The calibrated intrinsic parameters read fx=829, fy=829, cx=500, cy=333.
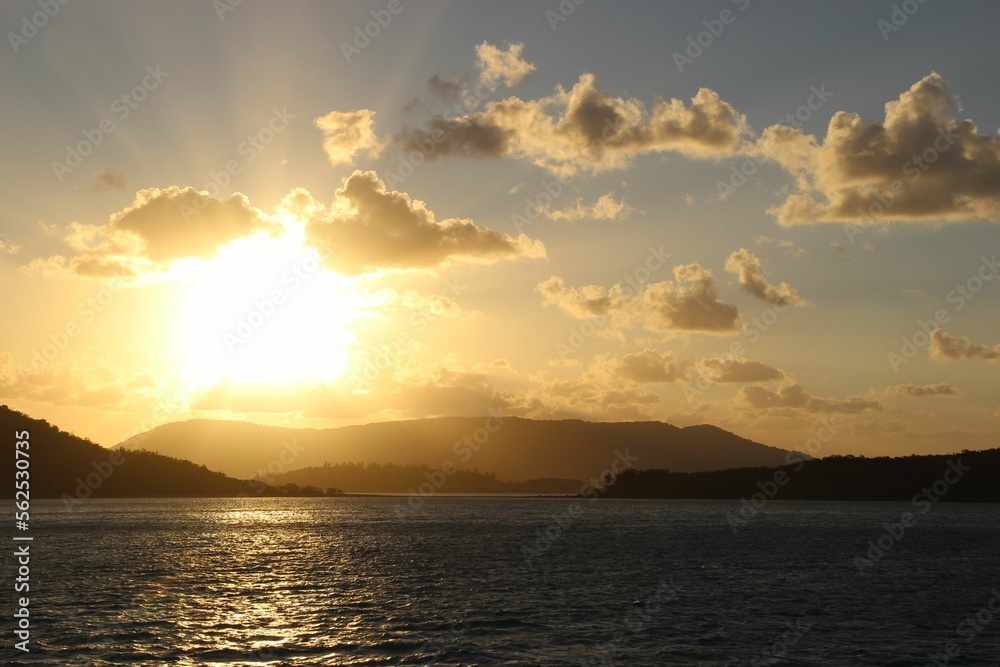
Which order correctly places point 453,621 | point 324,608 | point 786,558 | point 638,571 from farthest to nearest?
point 786,558, point 638,571, point 324,608, point 453,621

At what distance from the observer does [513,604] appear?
66125 millimetres

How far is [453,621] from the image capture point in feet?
193

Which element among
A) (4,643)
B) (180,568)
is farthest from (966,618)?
(180,568)

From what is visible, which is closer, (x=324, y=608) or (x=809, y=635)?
(x=809, y=635)

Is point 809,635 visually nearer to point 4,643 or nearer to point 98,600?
point 4,643

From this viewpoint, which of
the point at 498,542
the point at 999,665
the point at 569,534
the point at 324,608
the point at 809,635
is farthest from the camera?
the point at 569,534

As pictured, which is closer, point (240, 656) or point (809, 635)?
point (240, 656)

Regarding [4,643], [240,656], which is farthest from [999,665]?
[4,643]

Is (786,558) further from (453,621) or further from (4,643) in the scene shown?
(4,643)

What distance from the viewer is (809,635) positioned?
178 feet

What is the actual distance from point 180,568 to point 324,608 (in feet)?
120

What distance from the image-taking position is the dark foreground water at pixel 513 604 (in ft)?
160

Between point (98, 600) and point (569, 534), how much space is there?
99104mm

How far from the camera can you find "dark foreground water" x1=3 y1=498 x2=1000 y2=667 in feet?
160
